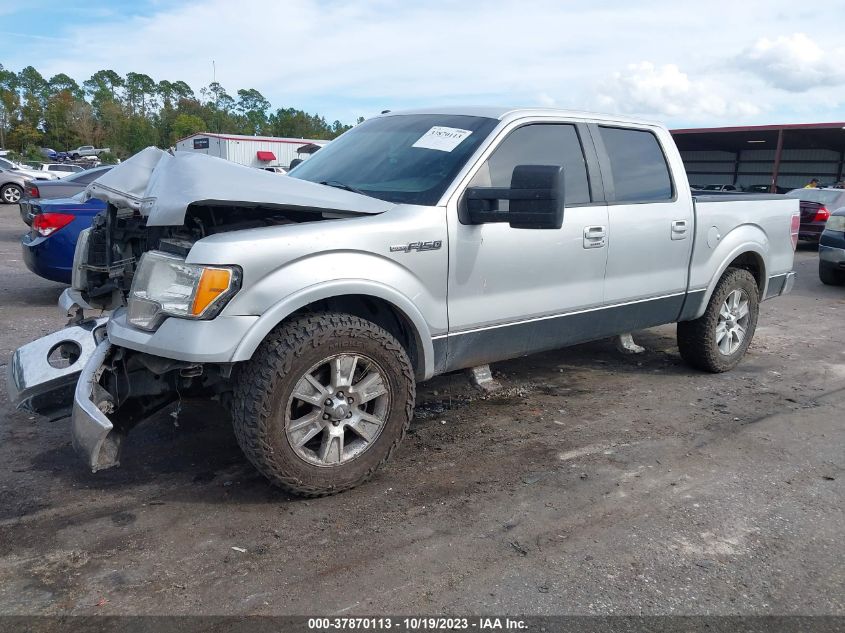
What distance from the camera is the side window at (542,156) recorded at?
13.2 ft

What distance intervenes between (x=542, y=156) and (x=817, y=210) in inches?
506

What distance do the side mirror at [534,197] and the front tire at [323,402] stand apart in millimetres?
890

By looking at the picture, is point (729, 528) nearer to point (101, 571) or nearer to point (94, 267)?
point (101, 571)

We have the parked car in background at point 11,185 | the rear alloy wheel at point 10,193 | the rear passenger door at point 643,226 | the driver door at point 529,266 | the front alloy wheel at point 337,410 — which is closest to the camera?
the front alloy wheel at point 337,410

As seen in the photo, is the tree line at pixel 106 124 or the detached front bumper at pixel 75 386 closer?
the detached front bumper at pixel 75 386

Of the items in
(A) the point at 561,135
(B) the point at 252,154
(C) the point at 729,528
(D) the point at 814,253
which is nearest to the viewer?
(C) the point at 729,528

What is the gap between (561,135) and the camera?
4449 millimetres

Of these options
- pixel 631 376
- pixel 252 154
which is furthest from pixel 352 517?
pixel 252 154

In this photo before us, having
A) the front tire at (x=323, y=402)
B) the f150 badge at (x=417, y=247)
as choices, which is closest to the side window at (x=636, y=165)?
the f150 badge at (x=417, y=247)

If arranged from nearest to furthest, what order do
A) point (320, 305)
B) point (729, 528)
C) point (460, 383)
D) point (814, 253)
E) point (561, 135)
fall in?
point (729, 528)
point (320, 305)
point (561, 135)
point (460, 383)
point (814, 253)

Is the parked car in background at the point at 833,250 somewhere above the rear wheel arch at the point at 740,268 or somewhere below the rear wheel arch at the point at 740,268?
below

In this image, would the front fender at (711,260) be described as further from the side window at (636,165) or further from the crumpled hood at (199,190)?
the crumpled hood at (199,190)

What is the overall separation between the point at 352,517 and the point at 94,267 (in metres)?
2.07

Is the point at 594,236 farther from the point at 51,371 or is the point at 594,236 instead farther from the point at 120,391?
the point at 51,371
